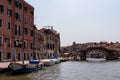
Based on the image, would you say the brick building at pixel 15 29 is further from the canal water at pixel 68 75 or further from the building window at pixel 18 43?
the canal water at pixel 68 75

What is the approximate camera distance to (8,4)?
169 feet

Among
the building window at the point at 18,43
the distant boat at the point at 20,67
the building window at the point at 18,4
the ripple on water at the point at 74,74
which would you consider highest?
the building window at the point at 18,4

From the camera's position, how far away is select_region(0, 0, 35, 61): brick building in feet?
163

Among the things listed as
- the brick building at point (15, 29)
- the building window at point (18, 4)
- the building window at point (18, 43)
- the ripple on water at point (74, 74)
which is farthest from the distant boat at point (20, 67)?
the building window at point (18, 4)

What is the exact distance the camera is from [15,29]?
54.6 metres

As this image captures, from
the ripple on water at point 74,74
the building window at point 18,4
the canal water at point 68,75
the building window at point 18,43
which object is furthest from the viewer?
the building window at point 18,4

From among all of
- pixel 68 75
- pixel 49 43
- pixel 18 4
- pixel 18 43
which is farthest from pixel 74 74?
pixel 49 43

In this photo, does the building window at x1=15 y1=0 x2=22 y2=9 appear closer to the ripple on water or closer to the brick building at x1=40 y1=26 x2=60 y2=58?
the ripple on water

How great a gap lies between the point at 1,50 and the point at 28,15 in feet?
51.2

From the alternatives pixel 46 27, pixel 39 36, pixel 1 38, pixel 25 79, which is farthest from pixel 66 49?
pixel 25 79

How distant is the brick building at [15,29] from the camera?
1954 inches

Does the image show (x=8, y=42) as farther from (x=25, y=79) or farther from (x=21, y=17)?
(x=25, y=79)

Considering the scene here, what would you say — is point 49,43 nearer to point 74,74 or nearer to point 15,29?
point 15,29

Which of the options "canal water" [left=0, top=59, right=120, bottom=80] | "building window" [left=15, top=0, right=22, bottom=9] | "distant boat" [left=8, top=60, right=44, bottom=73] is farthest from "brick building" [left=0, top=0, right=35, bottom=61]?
"distant boat" [left=8, top=60, right=44, bottom=73]
